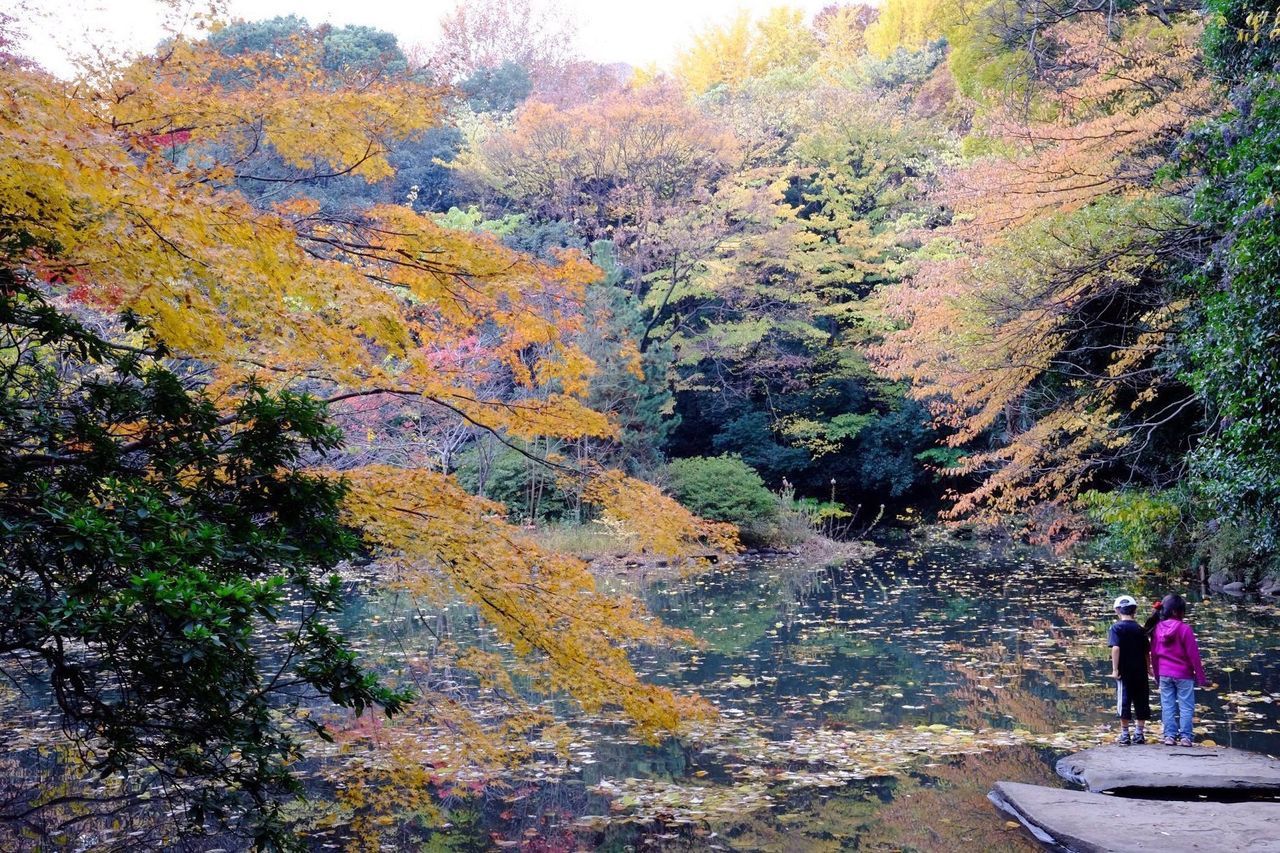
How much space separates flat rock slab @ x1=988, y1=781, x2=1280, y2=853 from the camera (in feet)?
18.8

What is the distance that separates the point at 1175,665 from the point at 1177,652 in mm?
99

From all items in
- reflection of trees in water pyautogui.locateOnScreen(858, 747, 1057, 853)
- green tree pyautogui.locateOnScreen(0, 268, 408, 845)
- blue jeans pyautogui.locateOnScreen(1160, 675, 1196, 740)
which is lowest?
reflection of trees in water pyautogui.locateOnScreen(858, 747, 1057, 853)

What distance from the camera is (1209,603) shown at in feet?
50.1

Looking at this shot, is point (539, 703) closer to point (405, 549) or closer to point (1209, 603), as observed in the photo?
point (405, 549)

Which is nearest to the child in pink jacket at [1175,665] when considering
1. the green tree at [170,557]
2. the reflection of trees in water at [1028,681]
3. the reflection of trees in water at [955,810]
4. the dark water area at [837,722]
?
the dark water area at [837,722]

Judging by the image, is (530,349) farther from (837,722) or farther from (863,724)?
(863,724)

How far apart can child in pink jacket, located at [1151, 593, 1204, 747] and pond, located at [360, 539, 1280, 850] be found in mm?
710

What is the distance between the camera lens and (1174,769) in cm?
712

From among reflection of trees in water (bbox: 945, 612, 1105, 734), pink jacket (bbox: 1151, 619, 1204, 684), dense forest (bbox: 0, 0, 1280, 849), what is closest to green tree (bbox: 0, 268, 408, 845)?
dense forest (bbox: 0, 0, 1280, 849)

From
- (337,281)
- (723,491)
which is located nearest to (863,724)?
(337,281)

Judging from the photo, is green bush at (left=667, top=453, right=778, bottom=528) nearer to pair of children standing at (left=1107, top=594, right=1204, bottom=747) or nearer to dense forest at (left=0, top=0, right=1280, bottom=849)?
dense forest at (left=0, top=0, right=1280, bottom=849)

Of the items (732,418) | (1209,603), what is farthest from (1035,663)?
(732,418)

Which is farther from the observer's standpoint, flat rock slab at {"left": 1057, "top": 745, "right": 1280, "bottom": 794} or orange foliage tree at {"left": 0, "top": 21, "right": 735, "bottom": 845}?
flat rock slab at {"left": 1057, "top": 745, "right": 1280, "bottom": 794}

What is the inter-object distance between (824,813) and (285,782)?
452 cm
